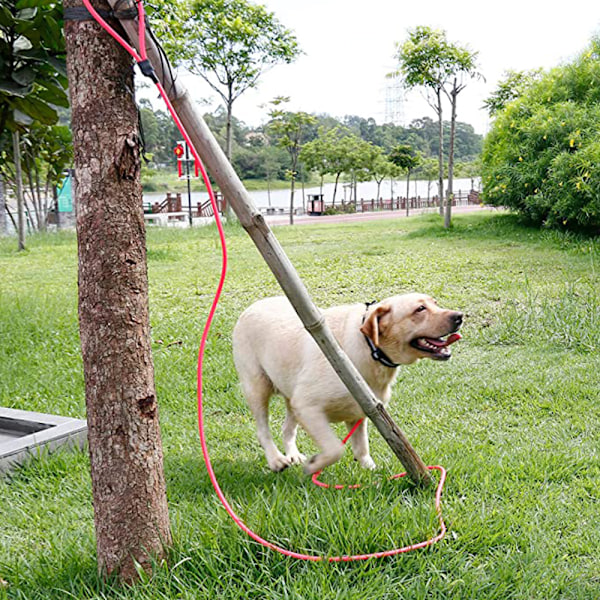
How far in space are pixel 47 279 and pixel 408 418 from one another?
7518 mm

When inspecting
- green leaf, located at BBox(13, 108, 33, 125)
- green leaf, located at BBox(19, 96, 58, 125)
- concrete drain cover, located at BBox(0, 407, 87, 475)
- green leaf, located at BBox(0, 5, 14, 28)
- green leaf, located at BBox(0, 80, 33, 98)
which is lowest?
concrete drain cover, located at BBox(0, 407, 87, 475)

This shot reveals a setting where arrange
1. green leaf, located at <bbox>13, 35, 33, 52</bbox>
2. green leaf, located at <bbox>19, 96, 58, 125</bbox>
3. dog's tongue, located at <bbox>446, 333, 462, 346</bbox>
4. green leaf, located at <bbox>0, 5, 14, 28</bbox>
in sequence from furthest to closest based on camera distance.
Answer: green leaf, located at <bbox>19, 96, 58, 125</bbox> → green leaf, located at <bbox>13, 35, 33, 52</bbox> → green leaf, located at <bbox>0, 5, 14, 28</bbox> → dog's tongue, located at <bbox>446, 333, 462, 346</bbox>

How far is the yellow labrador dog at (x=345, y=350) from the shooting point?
3.02 m

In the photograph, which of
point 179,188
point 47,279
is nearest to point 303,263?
point 47,279

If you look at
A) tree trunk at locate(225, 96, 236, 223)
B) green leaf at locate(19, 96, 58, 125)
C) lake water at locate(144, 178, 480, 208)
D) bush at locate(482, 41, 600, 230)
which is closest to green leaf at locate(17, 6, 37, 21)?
green leaf at locate(19, 96, 58, 125)

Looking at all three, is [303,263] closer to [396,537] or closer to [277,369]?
[277,369]

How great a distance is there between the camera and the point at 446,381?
196 inches

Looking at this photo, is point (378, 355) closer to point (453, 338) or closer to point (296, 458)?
point (453, 338)

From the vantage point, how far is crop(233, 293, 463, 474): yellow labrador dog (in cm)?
302

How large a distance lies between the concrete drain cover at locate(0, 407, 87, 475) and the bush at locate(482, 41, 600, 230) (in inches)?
375

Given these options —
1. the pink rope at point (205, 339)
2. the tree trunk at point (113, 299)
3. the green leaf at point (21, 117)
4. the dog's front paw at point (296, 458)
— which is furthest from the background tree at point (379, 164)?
the tree trunk at point (113, 299)

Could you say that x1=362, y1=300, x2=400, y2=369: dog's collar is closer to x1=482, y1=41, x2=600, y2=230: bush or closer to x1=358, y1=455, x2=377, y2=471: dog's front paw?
x1=358, y1=455, x2=377, y2=471: dog's front paw

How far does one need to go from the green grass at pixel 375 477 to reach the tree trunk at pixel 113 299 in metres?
0.23

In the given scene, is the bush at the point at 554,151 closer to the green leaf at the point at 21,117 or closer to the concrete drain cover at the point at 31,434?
the green leaf at the point at 21,117
